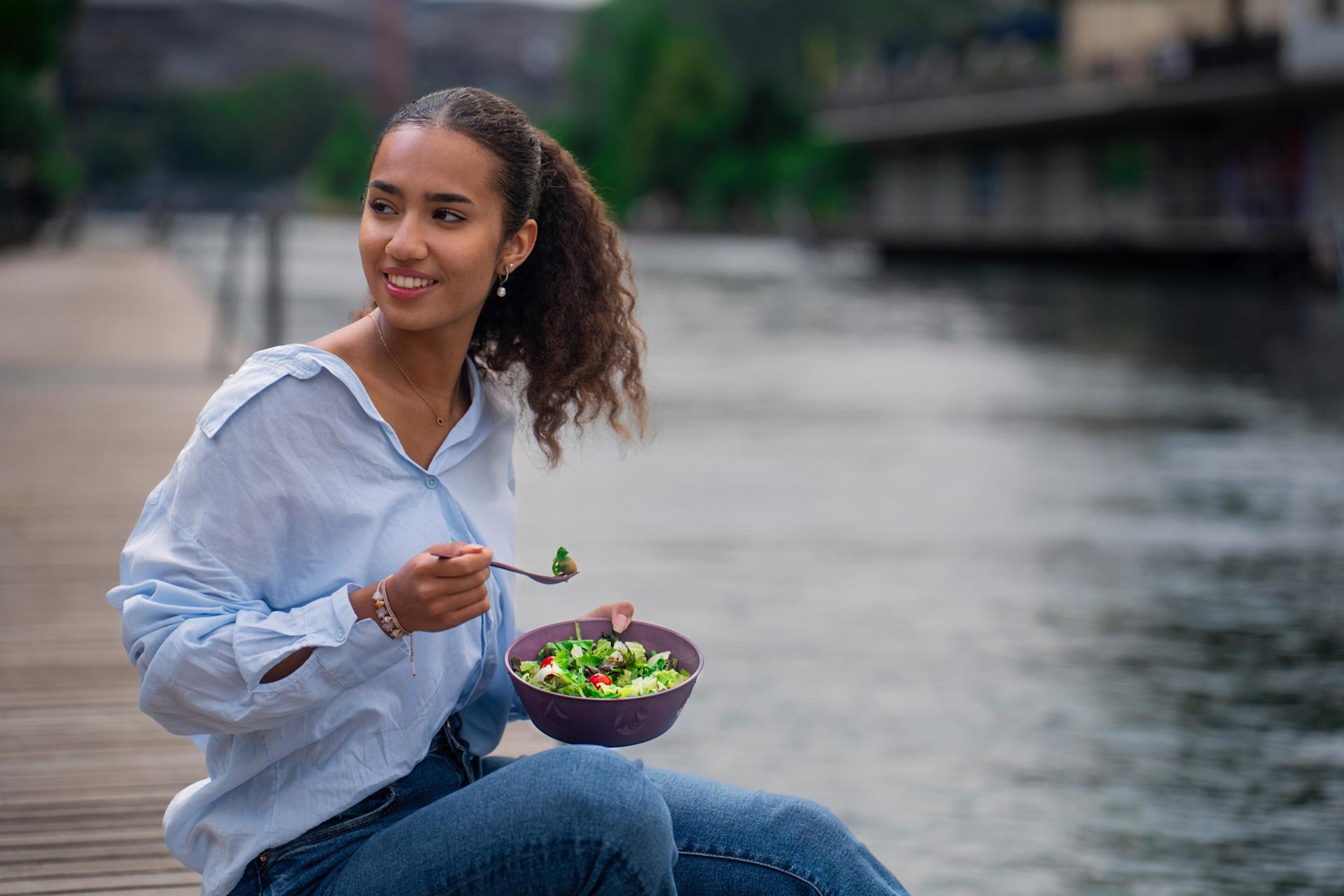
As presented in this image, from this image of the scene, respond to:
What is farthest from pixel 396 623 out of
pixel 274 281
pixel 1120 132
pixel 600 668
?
pixel 1120 132

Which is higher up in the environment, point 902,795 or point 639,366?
point 639,366

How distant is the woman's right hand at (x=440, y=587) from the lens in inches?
69.1

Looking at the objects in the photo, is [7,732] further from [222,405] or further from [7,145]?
[7,145]

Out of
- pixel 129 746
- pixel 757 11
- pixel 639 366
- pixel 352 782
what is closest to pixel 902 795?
pixel 129 746

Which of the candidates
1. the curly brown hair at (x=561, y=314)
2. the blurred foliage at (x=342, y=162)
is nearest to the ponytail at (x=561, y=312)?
the curly brown hair at (x=561, y=314)

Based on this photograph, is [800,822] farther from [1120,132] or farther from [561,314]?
Answer: [1120,132]

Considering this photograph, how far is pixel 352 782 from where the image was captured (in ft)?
6.34

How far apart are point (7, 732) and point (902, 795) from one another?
2.25 m

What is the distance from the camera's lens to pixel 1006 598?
6641 mm

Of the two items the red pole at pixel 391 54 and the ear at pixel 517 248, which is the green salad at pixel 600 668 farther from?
the red pole at pixel 391 54

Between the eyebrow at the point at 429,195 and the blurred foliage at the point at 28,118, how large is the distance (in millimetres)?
21268

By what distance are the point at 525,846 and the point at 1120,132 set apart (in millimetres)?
37654

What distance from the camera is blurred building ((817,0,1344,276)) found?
30.0m

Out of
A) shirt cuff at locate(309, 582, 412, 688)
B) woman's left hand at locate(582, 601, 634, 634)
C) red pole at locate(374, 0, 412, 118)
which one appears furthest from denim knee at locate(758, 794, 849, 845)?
red pole at locate(374, 0, 412, 118)
